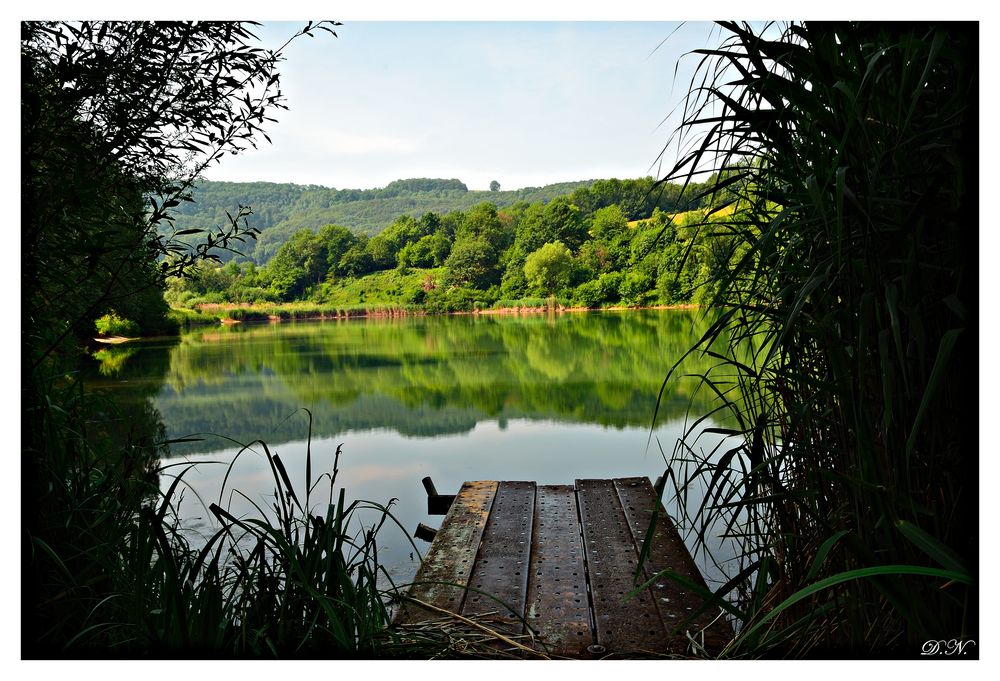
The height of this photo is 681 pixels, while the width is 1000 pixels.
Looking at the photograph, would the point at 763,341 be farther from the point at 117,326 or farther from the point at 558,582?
the point at 117,326

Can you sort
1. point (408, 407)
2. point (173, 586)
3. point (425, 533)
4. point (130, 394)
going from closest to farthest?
point (173, 586) → point (425, 533) → point (408, 407) → point (130, 394)

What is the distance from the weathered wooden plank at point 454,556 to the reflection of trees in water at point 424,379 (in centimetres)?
243

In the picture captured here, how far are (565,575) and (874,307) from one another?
4.99 ft

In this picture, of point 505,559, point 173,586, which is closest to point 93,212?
point 173,586

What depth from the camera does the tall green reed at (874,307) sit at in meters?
1.35

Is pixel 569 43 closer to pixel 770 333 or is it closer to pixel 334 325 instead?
pixel 770 333

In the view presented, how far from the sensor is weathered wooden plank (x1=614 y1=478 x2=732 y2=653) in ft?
6.42

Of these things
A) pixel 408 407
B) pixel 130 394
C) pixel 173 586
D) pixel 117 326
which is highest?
pixel 173 586

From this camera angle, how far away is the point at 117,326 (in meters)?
15.3

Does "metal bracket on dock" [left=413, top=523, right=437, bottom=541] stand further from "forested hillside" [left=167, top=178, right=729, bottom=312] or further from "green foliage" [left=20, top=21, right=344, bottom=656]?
"forested hillside" [left=167, top=178, right=729, bottom=312]

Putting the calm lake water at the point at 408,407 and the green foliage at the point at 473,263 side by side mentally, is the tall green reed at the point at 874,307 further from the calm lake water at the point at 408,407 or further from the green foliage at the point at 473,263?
the green foliage at the point at 473,263

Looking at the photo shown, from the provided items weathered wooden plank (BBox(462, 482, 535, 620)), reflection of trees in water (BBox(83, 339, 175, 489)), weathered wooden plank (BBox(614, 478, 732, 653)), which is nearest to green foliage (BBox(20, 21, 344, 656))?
reflection of trees in water (BBox(83, 339, 175, 489))
